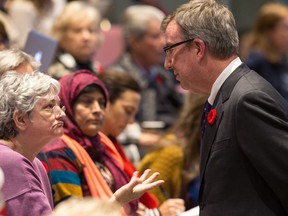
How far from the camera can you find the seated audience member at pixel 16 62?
16.0 feet

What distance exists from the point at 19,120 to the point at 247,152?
1042 mm

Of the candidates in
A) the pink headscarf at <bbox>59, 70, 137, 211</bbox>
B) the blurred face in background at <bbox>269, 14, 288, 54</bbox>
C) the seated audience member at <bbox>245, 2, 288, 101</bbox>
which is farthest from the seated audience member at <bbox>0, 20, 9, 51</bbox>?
the blurred face in background at <bbox>269, 14, 288, 54</bbox>

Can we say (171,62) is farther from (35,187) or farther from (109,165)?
(109,165)

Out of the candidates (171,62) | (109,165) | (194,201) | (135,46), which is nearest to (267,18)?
(135,46)

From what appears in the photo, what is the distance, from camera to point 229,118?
4.14 metres

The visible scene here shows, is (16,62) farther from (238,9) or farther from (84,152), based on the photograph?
(238,9)

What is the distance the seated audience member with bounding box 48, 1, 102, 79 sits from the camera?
7.34 meters

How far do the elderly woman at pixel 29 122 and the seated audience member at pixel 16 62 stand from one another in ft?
1.07

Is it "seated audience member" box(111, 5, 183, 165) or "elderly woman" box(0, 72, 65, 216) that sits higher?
"elderly woman" box(0, 72, 65, 216)

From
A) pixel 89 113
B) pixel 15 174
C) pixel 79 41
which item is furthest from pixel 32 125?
pixel 79 41

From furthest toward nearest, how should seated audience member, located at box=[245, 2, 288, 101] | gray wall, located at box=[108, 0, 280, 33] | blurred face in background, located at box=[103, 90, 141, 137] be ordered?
1. gray wall, located at box=[108, 0, 280, 33]
2. seated audience member, located at box=[245, 2, 288, 101]
3. blurred face in background, located at box=[103, 90, 141, 137]

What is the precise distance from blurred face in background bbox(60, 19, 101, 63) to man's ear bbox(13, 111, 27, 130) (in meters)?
2.89

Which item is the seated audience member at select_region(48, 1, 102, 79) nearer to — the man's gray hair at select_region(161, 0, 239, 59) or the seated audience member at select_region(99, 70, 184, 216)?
the seated audience member at select_region(99, 70, 184, 216)

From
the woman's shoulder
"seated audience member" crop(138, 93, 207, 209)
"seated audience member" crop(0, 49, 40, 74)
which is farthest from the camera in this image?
"seated audience member" crop(138, 93, 207, 209)
